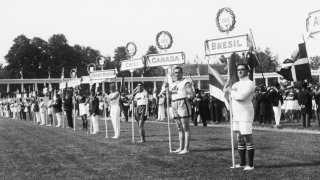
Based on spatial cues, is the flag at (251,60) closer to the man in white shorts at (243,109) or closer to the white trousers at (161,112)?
the man in white shorts at (243,109)

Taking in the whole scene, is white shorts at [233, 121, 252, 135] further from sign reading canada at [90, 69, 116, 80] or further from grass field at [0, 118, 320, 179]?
sign reading canada at [90, 69, 116, 80]

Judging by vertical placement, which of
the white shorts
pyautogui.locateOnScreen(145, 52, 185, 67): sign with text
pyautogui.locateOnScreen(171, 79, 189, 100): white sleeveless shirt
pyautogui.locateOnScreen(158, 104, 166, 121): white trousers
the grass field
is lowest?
the grass field

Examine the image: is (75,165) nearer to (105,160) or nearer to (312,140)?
(105,160)

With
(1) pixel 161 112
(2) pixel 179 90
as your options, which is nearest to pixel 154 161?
(2) pixel 179 90

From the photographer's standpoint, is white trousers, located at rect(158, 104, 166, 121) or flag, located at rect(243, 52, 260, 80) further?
white trousers, located at rect(158, 104, 166, 121)

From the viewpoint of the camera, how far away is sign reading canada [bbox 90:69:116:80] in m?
22.9

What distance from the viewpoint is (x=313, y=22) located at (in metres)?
9.62

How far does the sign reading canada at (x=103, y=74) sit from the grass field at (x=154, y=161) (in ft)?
16.4

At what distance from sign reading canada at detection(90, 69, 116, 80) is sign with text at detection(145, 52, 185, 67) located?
5839mm

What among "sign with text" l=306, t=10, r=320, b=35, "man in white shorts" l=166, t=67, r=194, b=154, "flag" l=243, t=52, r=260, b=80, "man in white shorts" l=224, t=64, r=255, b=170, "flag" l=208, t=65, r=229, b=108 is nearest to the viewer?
"sign with text" l=306, t=10, r=320, b=35

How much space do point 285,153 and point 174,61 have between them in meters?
4.47

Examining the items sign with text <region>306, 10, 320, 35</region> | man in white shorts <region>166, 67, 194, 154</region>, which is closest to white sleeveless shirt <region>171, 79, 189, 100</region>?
man in white shorts <region>166, 67, 194, 154</region>

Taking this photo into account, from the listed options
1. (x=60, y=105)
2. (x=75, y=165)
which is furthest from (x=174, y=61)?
(x=60, y=105)

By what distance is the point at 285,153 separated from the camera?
543 inches
